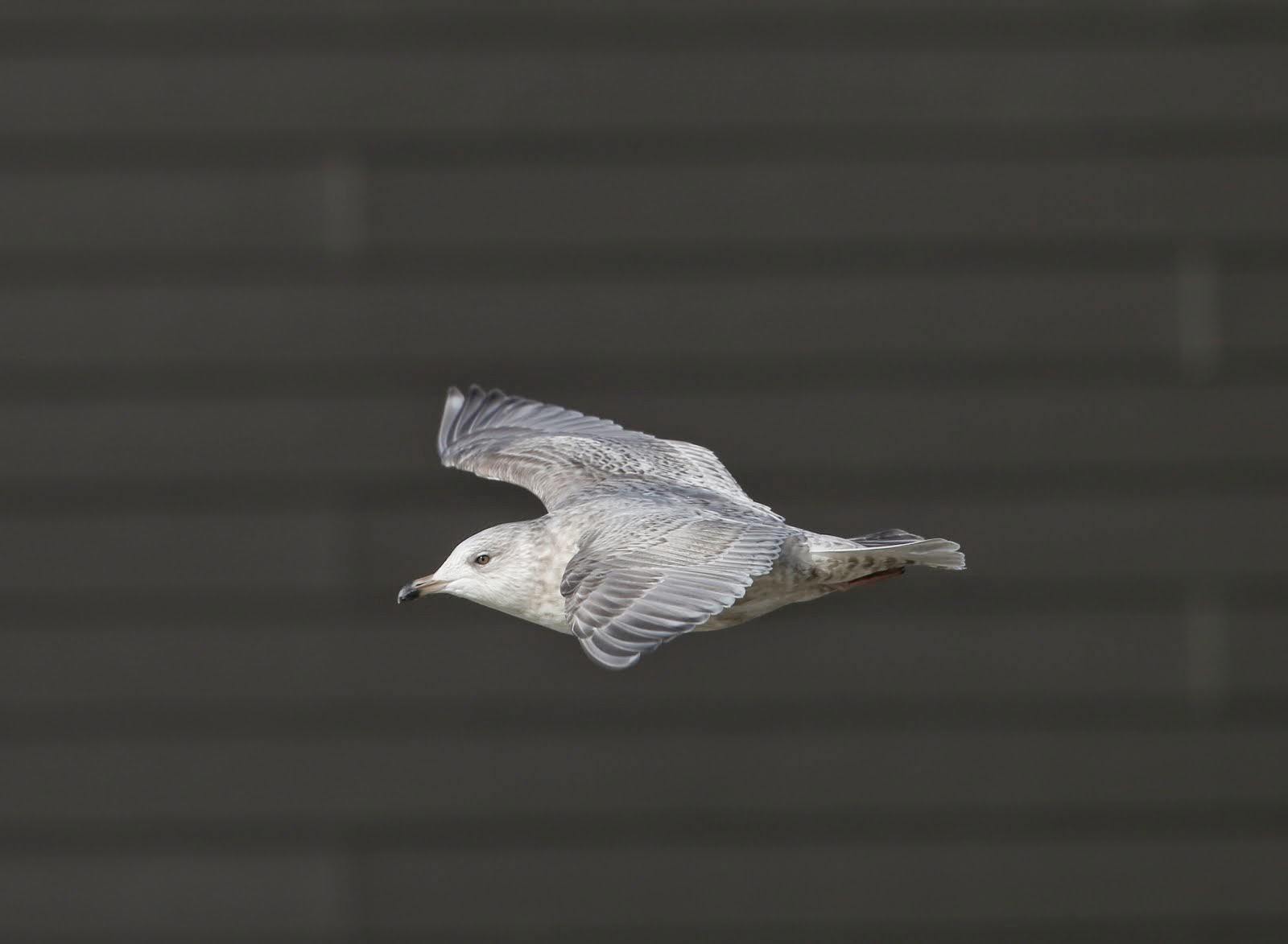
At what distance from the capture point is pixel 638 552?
1.56 meters

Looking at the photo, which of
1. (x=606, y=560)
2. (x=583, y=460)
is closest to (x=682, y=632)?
(x=606, y=560)

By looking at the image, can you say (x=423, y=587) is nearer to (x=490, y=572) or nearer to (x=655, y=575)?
(x=490, y=572)

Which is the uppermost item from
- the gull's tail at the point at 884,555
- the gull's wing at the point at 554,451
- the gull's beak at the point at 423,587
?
the gull's wing at the point at 554,451

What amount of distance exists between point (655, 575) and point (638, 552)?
66mm

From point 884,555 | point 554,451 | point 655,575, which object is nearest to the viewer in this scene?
point 655,575

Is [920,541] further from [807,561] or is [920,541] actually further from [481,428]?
[481,428]

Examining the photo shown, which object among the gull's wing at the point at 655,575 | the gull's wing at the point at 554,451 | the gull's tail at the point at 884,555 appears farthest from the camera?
the gull's wing at the point at 554,451

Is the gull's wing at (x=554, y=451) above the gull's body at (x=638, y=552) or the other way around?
above

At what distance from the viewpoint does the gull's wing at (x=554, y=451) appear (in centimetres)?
207

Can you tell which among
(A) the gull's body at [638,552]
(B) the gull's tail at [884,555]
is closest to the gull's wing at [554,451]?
(A) the gull's body at [638,552]

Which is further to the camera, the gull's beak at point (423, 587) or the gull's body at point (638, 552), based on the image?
the gull's beak at point (423, 587)

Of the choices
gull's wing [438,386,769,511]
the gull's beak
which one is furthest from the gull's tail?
the gull's beak

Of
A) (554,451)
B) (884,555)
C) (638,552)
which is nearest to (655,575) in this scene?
(638,552)

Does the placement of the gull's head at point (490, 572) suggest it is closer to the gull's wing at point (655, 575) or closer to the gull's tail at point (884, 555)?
the gull's wing at point (655, 575)
